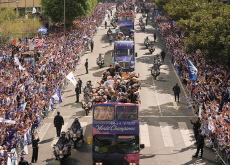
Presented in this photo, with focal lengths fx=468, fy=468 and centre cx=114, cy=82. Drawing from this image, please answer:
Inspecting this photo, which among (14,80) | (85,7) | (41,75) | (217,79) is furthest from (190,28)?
(85,7)

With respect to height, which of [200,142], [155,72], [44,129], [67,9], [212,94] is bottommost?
[44,129]

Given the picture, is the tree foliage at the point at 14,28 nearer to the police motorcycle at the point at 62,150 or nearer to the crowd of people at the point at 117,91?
the crowd of people at the point at 117,91

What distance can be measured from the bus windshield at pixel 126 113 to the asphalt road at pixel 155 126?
3.07 metres

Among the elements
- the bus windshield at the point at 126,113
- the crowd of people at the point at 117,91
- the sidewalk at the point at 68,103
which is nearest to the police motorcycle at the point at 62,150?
the sidewalk at the point at 68,103

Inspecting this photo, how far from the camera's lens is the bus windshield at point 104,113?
2077cm

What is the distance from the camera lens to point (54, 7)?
218 feet

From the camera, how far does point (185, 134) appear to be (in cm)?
2705

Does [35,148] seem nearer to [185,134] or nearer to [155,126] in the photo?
[155,126]

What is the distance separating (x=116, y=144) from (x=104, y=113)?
4.86 ft

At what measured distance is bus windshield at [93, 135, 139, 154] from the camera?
2053 centimetres

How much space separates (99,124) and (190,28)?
24.7 metres

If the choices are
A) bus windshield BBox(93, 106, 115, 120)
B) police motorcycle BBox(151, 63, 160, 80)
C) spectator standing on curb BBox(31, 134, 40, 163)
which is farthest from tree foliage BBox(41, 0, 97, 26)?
bus windshield BBox(93, 106, 115, 120)

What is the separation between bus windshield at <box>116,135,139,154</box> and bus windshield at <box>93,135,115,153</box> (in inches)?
10.4

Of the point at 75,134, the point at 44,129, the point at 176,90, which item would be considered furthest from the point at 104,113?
the point at 176,90
